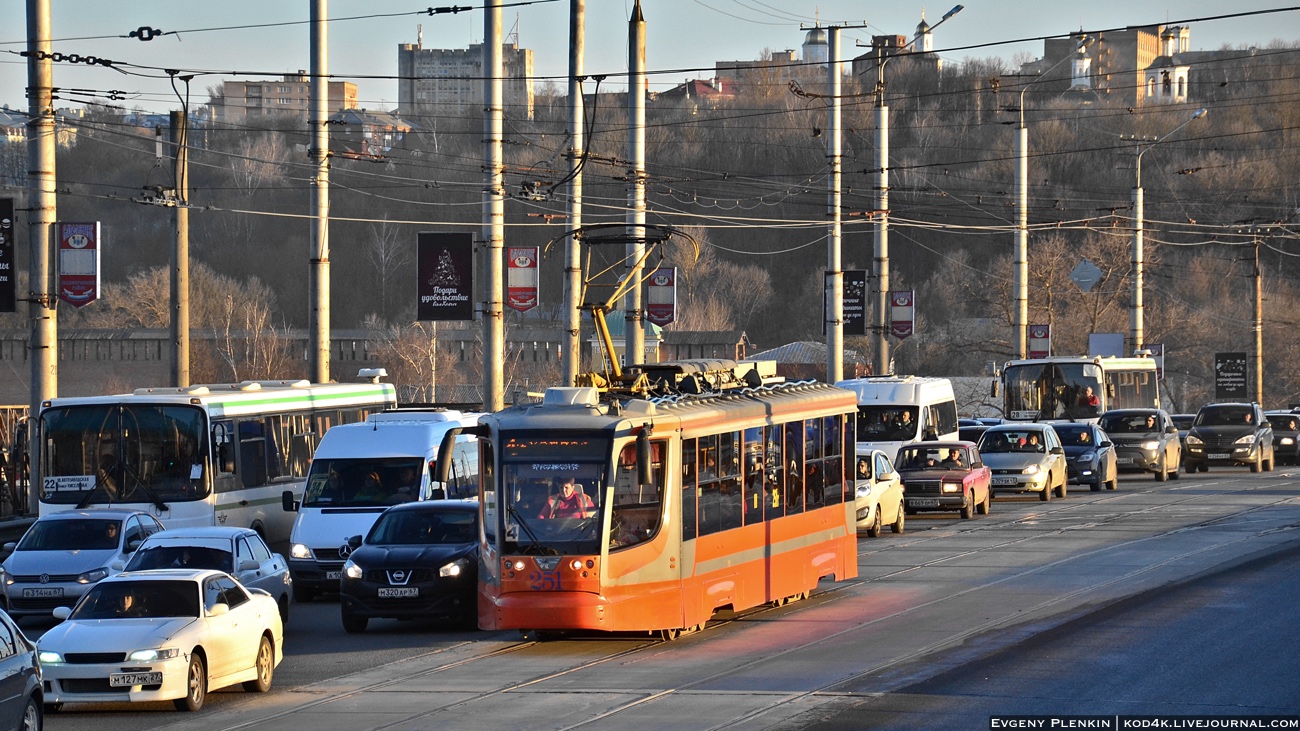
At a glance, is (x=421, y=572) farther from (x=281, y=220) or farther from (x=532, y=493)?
(x=281, y=220)

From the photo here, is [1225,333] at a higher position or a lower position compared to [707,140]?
lower

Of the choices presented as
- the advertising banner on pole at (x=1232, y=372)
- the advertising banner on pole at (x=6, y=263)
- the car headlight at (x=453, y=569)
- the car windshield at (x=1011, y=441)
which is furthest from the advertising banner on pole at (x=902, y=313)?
the car headlight at (x=453, y=569)

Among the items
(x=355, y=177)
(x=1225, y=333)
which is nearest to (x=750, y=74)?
(x=355, y=177)

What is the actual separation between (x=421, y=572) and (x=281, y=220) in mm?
130648

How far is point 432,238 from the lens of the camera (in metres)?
33.9

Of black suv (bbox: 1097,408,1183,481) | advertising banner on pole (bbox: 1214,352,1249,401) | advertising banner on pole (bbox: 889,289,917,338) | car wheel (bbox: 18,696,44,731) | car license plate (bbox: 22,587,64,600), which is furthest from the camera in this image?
advertising banner on pole (bbox: 1214,352,1249,401)

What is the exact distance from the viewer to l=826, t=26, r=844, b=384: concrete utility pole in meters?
44.7

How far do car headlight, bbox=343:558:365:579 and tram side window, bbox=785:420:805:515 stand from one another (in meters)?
5.06

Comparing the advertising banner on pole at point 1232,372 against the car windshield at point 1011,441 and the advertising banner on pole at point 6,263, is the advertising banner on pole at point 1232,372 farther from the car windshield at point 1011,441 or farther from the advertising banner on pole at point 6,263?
the advertising banner on pole at point 6,263

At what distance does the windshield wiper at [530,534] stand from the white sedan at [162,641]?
261 cm

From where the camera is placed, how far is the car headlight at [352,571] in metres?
19.7

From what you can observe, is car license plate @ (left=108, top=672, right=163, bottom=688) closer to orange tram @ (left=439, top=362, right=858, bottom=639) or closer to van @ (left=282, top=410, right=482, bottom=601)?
orange tram @ (left=439, top=362, right=858, bottom=639)

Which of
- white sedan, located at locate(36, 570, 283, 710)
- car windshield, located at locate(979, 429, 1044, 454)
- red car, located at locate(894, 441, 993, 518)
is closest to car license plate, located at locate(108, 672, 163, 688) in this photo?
white sedan, located at locate(36, 570, 283, 710)

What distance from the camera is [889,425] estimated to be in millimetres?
40375
